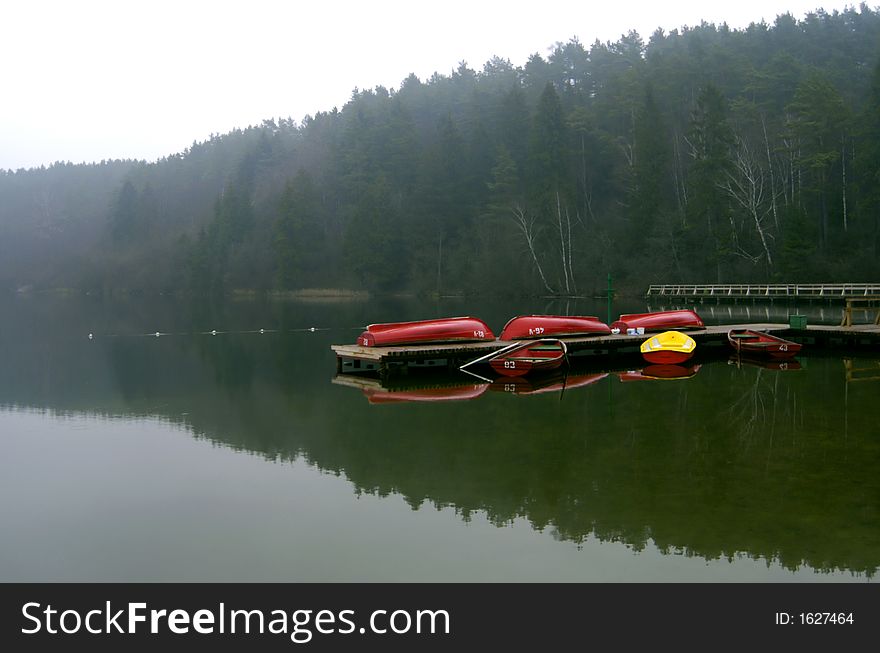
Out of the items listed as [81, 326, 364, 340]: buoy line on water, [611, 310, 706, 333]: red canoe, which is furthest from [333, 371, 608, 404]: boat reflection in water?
[81, 326, 364, 340]: buoy line on water

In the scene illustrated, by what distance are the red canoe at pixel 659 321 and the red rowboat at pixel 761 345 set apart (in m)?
1.92

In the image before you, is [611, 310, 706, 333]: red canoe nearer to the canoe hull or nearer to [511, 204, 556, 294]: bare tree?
the canoe hull

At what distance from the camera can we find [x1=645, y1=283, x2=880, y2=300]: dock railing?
A: 43719mm

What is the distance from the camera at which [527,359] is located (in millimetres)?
20812

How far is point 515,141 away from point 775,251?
33.9m

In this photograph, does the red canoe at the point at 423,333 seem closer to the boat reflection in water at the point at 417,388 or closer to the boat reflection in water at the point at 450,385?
the boat reflection in water at the point at 450,385

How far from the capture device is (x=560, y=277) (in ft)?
218

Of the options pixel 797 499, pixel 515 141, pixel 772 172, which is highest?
pixel 515 141

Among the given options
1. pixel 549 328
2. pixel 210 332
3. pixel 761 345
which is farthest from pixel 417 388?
pixel 210 332

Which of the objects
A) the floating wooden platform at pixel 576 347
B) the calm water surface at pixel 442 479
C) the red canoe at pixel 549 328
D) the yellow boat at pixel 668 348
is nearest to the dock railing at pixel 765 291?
the floating wooden platform at pixel 576 347

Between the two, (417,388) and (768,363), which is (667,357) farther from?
(417,388)

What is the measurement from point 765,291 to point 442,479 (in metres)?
44.8
